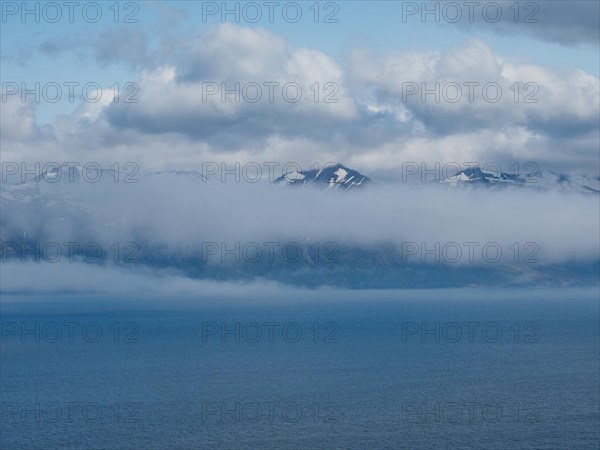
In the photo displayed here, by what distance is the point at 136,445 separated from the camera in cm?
6494

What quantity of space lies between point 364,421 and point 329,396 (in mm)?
13102

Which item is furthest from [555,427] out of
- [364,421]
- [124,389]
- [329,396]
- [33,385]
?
[33,385]

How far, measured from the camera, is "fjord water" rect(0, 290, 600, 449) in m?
67.6

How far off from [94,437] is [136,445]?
4693 millimetres

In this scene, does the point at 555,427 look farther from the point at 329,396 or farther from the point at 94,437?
the point at 94,437

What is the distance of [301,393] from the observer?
87750 mm

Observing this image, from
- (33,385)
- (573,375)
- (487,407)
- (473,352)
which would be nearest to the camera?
(487,407)

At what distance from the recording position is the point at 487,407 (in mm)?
80562

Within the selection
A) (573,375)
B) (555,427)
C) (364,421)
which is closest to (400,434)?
(364,421)

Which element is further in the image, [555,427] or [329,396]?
[329,396]

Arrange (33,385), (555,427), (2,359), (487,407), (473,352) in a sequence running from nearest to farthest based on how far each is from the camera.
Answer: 1. (555,427)
2. (487,407)
3. (33,385)
4. (2,359)
5. (473,352)

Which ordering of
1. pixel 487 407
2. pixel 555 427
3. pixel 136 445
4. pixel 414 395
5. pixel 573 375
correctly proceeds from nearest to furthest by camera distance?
pixel 136 445
pixel 555 427
pixel 487 407
pixel 414 395
pixel 573 375

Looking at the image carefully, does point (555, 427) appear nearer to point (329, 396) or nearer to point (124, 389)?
point (329, 396)

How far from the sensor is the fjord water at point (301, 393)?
6756cm
